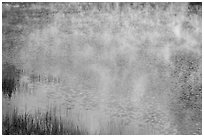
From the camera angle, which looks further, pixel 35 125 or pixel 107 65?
pixel 107 65

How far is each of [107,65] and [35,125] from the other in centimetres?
159

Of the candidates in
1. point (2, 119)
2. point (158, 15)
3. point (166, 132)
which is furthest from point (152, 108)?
point (2, 119)

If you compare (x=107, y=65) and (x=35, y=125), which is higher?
(x=107, y=65)

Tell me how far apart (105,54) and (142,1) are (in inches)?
47.6

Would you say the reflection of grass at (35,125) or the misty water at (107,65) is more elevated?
the misty water at (107,65)

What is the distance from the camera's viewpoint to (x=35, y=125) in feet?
24.3

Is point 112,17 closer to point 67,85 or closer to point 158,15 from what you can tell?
point 158,15

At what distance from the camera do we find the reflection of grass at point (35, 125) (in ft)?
24.1

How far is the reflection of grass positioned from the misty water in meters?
0.10

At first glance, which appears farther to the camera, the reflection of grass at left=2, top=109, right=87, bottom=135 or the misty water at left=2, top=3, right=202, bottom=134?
the misty water at left=2, top=3, right=202, bottom=134

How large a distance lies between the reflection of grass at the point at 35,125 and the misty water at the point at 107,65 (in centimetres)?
10

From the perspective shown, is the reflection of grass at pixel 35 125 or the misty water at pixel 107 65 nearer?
the reflection of grass at pixel 35 125

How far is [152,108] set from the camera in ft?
24.6

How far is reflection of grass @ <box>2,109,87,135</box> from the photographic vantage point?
7.35m
